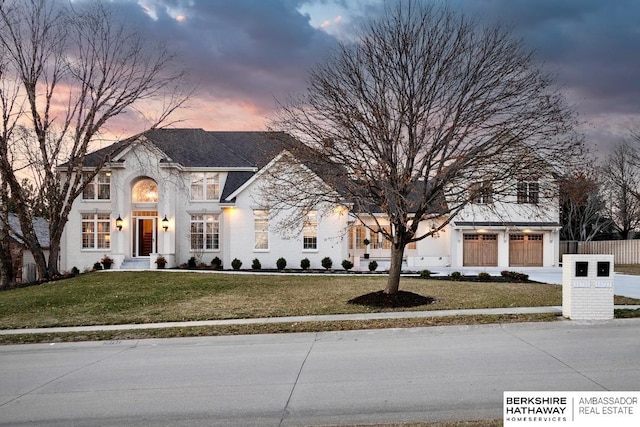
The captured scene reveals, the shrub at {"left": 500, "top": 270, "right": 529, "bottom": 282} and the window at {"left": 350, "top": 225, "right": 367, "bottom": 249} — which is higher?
the window at {"left": 350, "top": 225, "right": 367, "bottom": 249}

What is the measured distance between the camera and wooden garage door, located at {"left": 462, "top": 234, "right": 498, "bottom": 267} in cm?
3259

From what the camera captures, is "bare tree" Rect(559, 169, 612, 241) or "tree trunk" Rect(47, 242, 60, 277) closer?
"tree trunk" Rect(47, 242, 60, 277)

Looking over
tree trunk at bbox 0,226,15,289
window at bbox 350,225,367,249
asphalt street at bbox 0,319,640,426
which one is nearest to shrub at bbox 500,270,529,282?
asphalt street at bbox 0,319,640,426

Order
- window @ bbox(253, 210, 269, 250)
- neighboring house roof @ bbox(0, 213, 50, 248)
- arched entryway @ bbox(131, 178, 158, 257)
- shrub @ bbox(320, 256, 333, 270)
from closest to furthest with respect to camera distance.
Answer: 1. shrub @ bbox(320, 256, 333, 270)
2. window @ bbox(253, 210, 269, 250)
3. arched entryway @ bbox(131, 178, 158, 257)
4. neighboring house roof @ bbox(0, 213, 50, 248)

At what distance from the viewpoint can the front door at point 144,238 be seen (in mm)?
31656

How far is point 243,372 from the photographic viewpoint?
27.5 feet

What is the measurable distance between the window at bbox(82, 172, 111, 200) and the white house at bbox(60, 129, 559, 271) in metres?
0.06

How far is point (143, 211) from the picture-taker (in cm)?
3164

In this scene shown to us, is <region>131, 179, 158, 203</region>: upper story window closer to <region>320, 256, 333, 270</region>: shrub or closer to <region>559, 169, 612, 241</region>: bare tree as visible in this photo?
<region>320, 256, 333, 270</region>: shrub

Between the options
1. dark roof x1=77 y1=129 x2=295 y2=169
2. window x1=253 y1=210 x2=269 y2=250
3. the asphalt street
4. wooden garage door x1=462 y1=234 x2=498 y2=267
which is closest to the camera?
the asphalt street

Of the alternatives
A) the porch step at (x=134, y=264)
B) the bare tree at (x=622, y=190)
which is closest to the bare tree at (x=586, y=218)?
the bare tree at (x=622, y=190)

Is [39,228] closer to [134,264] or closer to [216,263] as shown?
[134,264]

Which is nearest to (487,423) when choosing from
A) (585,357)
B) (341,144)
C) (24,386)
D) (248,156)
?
(585,357)

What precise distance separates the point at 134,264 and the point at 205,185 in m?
6.39
